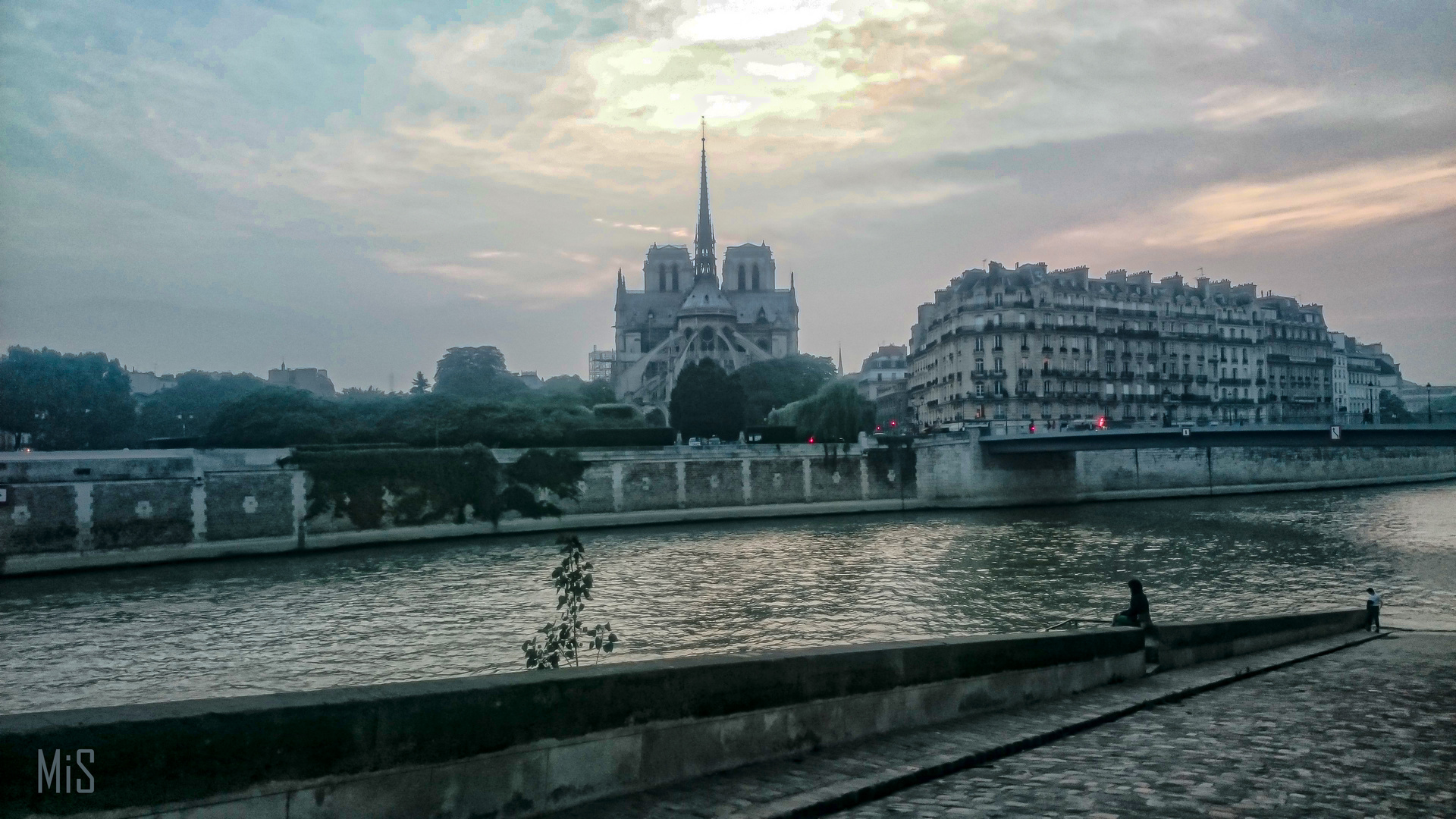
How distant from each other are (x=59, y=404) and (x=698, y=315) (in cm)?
7646

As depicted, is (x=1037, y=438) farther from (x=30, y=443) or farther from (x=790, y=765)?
(x=30, y=443)

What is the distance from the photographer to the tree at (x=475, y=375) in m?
122

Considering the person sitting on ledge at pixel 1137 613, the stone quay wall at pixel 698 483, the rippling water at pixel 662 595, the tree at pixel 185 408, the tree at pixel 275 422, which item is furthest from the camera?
the tree at pixel 185 408

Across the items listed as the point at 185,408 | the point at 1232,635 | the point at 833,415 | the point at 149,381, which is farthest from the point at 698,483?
the point at 149,381

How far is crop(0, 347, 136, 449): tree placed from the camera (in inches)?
2736

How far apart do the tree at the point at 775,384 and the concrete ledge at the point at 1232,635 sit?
8348 cm

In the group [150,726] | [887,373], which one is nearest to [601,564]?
[150,726]

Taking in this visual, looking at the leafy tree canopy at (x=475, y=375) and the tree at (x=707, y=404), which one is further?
the leafy tree canopy at (x=475, y=375)

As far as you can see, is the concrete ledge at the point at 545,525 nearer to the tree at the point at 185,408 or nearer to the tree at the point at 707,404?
the tree at the point at 707,404

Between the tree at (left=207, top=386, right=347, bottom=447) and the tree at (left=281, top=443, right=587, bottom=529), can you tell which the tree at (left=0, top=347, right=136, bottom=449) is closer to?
the tree at (left=207, top=386, right=347, bottom=447)

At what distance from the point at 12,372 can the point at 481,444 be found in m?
42.5

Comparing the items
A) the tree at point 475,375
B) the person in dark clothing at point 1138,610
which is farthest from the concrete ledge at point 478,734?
the tree at point 475,375

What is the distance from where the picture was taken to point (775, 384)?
362 feet

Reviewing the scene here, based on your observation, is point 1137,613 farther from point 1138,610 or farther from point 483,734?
point 483,734
